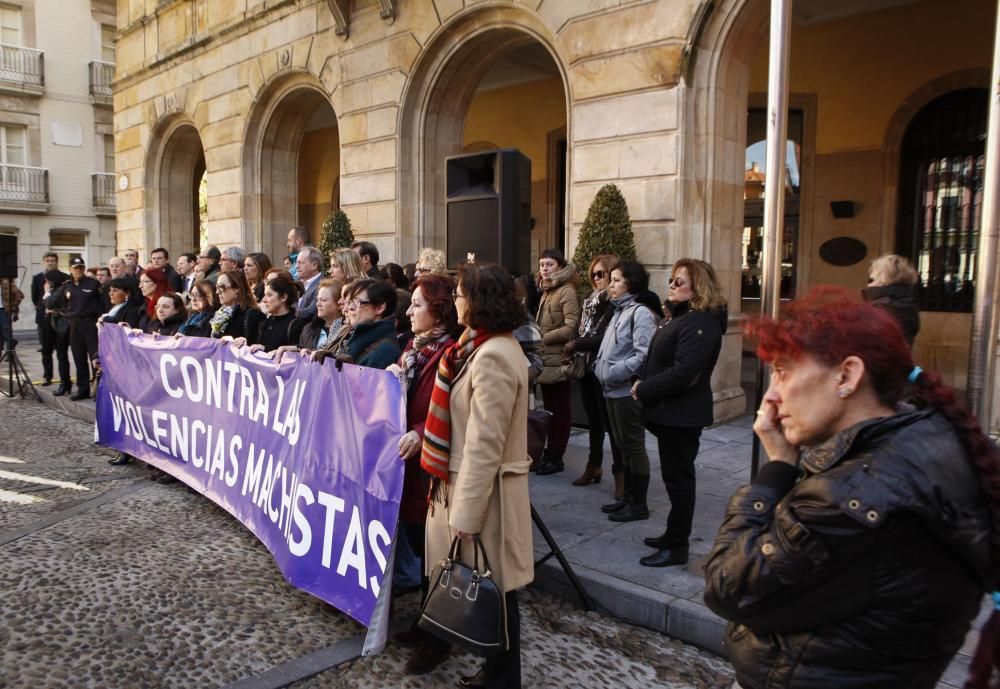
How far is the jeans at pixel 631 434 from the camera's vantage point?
5.02 metres

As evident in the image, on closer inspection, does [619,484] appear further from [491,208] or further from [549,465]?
[491,208]

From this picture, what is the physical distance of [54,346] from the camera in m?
11.4

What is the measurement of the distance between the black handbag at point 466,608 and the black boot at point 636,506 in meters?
2.33

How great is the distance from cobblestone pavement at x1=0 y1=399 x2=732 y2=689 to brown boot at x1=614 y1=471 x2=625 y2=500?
1.50 metres

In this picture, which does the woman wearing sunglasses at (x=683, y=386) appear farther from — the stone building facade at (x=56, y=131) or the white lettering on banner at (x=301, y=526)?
the stone building facade at (x=56, y=131)

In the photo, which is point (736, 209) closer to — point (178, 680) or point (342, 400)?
point (342, 400)

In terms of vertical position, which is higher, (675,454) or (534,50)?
(534,50)

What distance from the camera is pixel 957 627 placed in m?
1.51

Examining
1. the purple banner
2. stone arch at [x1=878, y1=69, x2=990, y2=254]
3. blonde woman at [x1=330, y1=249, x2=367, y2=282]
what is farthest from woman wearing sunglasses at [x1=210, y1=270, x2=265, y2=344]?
stone arch at [x1=878, y1=69, x2=990, y2=254]

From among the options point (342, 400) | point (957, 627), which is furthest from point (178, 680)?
point (957, 627)

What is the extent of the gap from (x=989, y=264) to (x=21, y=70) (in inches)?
1257

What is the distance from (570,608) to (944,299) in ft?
30.7

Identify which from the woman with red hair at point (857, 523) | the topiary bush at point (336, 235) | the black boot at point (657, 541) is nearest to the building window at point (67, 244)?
the topiary bush at point (336, 235)

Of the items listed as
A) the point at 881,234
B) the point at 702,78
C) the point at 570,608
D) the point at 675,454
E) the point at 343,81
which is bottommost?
the point at 570,608
